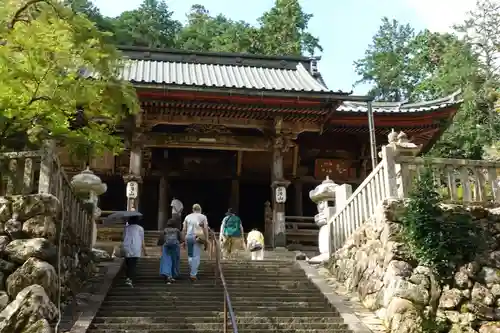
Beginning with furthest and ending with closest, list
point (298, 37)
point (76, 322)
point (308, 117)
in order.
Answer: point (298, 37)
point (308, 117)
point (76, 322)

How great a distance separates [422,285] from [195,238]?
4.30 m

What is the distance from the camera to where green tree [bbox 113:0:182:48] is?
1662 inches

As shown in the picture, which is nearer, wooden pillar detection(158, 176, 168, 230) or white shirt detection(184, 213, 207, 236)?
white shirt detection(184, 213, 207, 236)

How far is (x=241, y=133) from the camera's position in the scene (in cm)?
1752

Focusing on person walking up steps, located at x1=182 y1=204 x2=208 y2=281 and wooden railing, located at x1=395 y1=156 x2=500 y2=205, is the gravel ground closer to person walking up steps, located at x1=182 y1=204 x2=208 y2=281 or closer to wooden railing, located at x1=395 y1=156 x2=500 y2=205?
person walking up steps, located at x1=182 y1=204 x2=208 y2=281

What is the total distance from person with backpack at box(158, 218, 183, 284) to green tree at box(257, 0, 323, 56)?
28.3 metres

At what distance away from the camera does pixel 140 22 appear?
4453cm

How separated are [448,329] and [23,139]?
7196 mm

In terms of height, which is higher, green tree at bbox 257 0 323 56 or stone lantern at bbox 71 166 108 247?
green tree at bbox 257 0 323 56

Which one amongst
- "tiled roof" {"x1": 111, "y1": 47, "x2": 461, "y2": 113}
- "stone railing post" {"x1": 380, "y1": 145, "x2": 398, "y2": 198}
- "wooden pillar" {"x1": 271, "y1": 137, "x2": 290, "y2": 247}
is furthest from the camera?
"tiled roof" {"x1": 111, "y1": 47, "x2": 461, "y2": 113}

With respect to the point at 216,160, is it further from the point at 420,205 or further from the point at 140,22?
the point at 140,22

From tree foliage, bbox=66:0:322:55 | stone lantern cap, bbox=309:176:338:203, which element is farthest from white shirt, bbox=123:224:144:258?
tree foliage, bbox=66:0:322:55

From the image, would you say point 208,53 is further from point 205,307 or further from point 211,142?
point 205,307

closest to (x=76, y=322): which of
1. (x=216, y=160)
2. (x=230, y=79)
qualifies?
(x=216, y=160)
